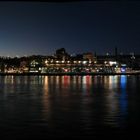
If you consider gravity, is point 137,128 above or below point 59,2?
below

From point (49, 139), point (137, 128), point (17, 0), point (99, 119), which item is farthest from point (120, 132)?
point (17, 0)

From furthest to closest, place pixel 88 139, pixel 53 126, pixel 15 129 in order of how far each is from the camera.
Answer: pixel 53 126 → pixel 15 129 → pixel 88 139

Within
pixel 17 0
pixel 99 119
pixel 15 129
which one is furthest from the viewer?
pixel 99 119

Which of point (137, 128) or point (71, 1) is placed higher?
point (71, 1)

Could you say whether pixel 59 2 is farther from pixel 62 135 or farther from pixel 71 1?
pixel 62 135

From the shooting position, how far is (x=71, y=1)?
10.2 metres

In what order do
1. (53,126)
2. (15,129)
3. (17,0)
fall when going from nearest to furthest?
(17,0), (15,129), (53,126)

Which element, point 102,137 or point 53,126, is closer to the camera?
point 102,137

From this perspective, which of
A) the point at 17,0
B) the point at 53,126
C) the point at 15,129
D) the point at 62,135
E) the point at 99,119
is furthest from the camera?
the point at 99,119

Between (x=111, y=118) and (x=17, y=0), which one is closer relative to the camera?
(x=17, y=0)

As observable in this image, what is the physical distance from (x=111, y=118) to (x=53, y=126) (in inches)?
149

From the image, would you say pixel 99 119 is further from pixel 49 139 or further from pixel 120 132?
pixel 49 139

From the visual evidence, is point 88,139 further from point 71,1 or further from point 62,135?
point 71,1

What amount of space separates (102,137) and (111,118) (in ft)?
19.7
